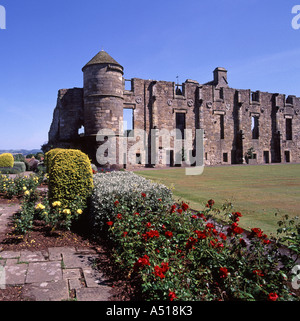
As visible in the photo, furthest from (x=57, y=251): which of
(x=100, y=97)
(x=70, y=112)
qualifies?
(x=70, y=112)

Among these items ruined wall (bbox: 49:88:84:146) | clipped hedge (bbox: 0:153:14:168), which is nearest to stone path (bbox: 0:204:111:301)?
clipped hedge (bbox: 0:153:14:168)

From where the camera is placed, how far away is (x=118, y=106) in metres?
20.1

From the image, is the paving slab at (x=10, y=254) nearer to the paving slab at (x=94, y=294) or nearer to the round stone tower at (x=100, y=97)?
the paving slab at (x=94, y=294)

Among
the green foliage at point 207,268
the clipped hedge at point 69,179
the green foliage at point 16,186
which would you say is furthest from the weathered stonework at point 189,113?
the green foliage at point 207,268

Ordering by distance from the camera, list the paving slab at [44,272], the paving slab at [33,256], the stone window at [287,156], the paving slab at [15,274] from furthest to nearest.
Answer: the stone window at [287,156] < the paving slab at [33,256] < the paving slab at [44,272] < the paving slab at [15,274]

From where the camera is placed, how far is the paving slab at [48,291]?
2.82m

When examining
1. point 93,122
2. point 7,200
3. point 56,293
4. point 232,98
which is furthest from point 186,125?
point 56,293

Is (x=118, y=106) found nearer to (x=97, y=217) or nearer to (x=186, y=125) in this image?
(x=186, y=125)

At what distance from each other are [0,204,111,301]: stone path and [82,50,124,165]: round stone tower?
1579 centimetres

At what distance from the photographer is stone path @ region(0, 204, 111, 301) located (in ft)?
9.50

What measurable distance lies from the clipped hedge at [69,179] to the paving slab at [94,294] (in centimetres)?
280

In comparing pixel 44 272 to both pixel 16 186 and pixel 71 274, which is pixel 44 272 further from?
pixel 16 186

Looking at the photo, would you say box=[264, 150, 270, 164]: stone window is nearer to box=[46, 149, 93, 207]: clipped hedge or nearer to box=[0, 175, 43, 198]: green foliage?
box=[0, 175, 43, 198]: green foliage

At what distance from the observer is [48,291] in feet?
9.67
